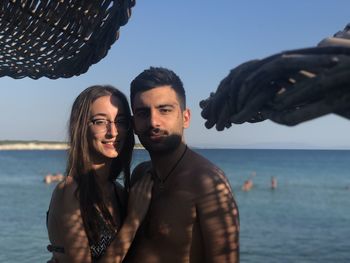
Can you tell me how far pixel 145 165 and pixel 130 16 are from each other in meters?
0.56

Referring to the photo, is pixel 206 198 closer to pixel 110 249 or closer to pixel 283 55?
pixel 110 249

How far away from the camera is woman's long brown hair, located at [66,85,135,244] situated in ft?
6.17

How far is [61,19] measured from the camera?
175 centimetres

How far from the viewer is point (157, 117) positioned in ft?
5.58

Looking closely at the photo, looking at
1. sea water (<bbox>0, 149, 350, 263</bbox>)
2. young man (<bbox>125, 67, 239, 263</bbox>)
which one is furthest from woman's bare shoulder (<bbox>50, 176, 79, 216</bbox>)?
sea water (<bbox>0, 149, 350, 263</bbox>)

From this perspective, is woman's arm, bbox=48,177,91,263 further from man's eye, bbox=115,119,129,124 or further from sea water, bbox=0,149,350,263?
sea water, bbox=0,149,350,263

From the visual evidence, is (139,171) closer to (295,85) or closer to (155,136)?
(155,136)

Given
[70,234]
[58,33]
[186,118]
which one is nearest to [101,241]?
[70,234]

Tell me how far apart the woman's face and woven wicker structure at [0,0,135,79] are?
18 centimetres

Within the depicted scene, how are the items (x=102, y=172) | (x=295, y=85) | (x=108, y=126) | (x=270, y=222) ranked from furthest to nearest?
(x=270, y=222) < (x=102, y=172) < (x=108, y=126) < (x=295, y=85)

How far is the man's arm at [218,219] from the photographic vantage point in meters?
1.72

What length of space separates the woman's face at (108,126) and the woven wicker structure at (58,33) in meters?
0.18

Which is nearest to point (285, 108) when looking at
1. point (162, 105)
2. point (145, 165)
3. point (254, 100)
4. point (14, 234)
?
point (254, 100)

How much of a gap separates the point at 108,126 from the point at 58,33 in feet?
1.13
